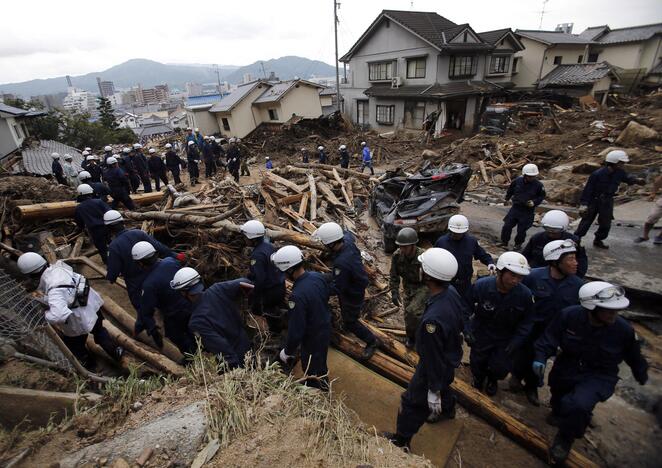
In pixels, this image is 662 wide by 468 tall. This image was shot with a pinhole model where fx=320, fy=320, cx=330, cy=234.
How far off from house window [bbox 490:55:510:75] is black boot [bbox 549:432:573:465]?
1145 inches

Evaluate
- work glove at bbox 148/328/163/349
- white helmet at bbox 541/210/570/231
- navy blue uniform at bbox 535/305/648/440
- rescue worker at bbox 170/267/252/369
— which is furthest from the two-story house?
work glove at bbox 148/328/163/349

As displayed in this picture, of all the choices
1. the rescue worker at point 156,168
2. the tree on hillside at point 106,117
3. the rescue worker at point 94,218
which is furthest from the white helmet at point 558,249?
the tree on hillside at point 106,117

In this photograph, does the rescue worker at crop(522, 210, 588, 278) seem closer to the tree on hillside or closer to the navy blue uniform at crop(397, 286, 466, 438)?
the navy blue uniform at crop(397, 286, 466, 438)

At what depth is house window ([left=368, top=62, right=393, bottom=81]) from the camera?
24766 millimetres

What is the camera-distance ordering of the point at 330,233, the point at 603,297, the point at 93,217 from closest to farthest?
the point at 603,297 < the point at 330,233 < the point at 93,217

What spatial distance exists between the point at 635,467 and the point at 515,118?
20.6 m

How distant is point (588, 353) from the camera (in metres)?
2.79

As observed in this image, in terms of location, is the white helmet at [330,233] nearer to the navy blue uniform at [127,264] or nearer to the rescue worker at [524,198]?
the navy blue uniform at [127,264]

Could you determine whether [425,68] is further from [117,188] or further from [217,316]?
[217,316]

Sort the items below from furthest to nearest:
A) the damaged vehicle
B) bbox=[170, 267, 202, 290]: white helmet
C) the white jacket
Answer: the damaged vehicle
the white jacket
bbox=[170, 267, 202, 290]: white helmet

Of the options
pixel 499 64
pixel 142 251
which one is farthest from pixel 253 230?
pixel 499 64

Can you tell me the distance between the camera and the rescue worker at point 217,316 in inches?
124

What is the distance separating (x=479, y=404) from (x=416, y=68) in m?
24.4

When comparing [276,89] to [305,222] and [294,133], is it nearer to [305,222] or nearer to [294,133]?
[294,133]
